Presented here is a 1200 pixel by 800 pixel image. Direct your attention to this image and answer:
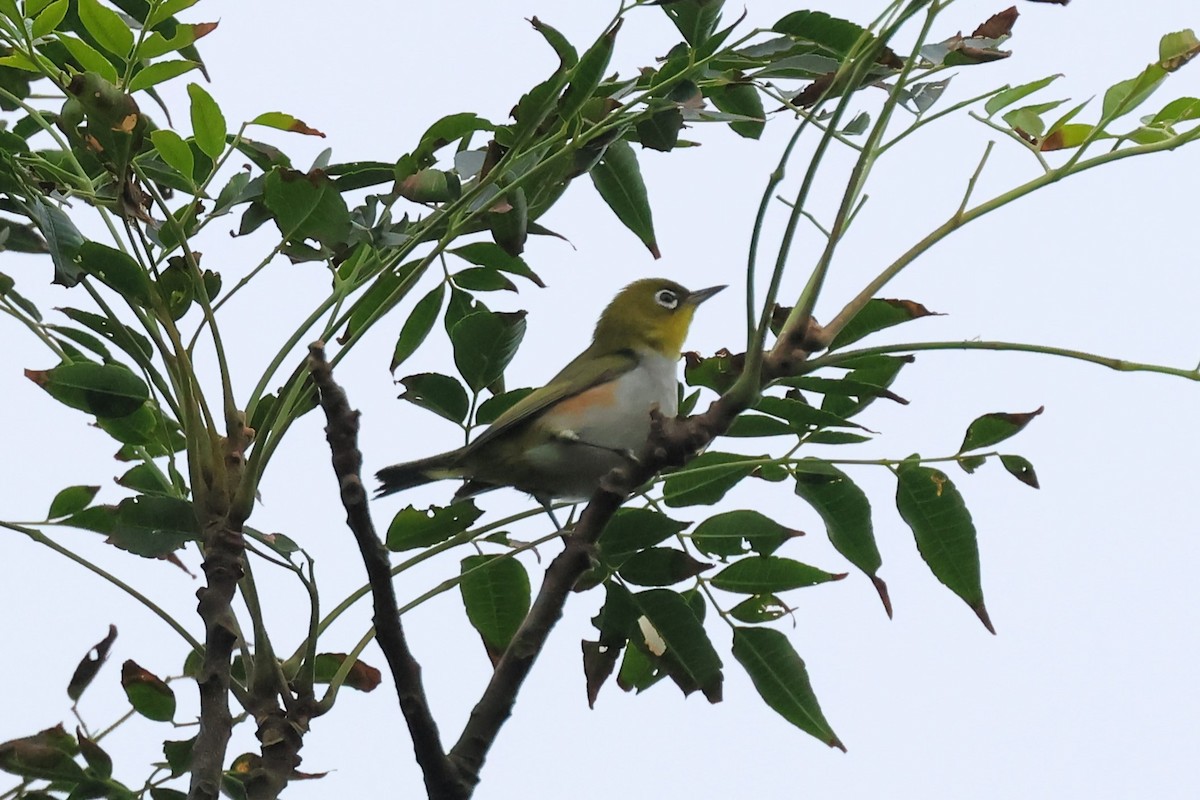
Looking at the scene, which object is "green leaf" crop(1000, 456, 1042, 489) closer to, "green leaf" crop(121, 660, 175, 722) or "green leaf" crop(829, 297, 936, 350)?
"green leaf" crop(829, 297, 936, 350)

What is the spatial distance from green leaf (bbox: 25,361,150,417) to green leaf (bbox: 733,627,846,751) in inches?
50.0

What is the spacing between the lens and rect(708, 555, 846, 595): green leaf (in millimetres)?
2684

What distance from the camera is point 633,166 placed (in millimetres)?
2979

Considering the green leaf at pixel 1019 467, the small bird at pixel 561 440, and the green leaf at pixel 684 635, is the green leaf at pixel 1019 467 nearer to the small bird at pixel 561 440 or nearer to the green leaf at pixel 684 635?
the green leaf at pixel 684 635

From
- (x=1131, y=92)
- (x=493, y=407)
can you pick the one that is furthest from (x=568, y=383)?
(x=1131, y=92)

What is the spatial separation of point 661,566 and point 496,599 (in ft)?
1.36

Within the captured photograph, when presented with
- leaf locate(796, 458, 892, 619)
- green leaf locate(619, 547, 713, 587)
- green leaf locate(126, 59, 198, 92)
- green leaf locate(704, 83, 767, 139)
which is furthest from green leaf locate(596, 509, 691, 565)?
green leaf locate(126, 59, 198, 92)

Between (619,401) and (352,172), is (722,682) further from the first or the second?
(619,401)

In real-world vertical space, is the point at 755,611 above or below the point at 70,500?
below

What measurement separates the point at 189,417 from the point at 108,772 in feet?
2.49

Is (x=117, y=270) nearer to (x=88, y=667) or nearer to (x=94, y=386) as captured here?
(x=94, y=386)

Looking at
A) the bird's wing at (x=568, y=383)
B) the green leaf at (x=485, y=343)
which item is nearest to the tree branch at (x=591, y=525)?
the green leaf at (x=485, y=343)

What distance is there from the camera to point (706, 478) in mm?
2602

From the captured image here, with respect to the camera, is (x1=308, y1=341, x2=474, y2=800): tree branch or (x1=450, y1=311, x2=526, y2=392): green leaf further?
(x1=450, y1=311, x2=526, y2=392): green leaf
